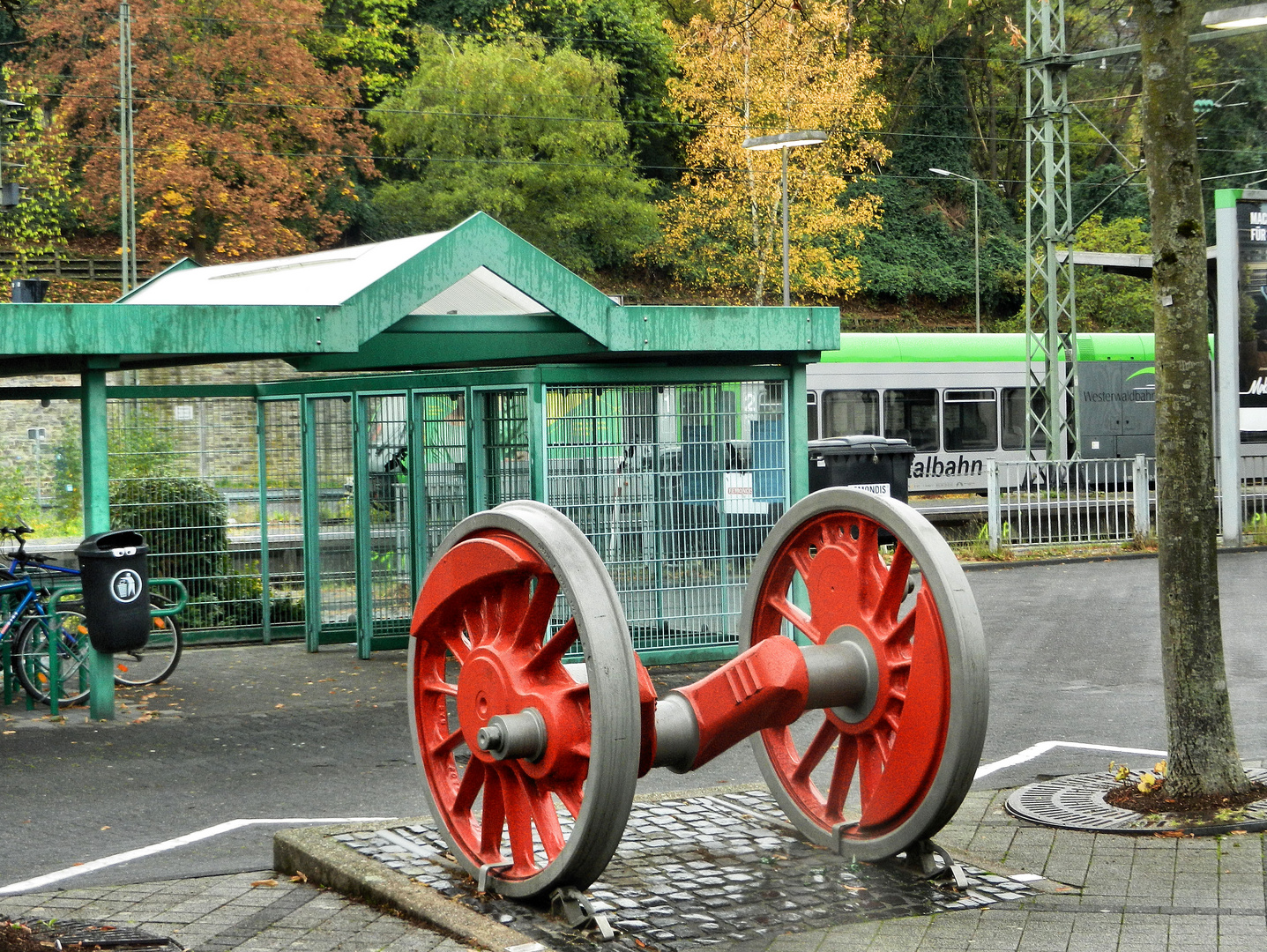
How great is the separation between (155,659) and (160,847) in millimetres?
4731

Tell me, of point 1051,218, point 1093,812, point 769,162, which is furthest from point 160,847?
point 769,162

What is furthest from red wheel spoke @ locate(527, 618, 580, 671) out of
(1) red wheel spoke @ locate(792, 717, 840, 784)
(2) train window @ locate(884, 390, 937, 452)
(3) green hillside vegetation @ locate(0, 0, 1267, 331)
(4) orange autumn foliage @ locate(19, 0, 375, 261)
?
(4) orange autumn foliage @ locate(19, 0, 375, 261)

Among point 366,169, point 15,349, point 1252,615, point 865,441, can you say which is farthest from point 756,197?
point 15,349

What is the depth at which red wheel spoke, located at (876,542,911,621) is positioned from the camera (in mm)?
5590

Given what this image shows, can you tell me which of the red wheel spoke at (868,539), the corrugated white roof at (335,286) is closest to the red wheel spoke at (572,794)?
the red wheel spoke at (868,539)

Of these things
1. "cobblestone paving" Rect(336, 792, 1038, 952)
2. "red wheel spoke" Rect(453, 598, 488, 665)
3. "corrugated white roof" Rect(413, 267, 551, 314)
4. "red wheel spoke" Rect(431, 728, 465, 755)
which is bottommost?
"cobblestone paving" Rect(336, 792, 1038, 952)

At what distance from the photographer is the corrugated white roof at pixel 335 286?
998 centimetres

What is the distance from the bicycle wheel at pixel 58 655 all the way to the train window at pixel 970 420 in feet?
73.4

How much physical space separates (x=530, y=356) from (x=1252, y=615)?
7.33 meters

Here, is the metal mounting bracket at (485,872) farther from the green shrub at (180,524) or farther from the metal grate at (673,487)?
the green shrub at (180,524)

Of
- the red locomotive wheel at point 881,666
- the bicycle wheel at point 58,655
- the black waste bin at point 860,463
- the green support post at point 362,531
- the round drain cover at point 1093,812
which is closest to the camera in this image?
the red locomotive wheel at point 881,666

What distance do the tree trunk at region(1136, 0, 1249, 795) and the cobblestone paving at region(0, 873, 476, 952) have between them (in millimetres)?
3375

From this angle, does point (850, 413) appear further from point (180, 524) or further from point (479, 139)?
point (180, 524)

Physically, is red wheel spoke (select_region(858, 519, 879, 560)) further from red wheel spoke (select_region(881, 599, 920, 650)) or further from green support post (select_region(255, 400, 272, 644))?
green support post (select_region(255, 400, 272, 644))
